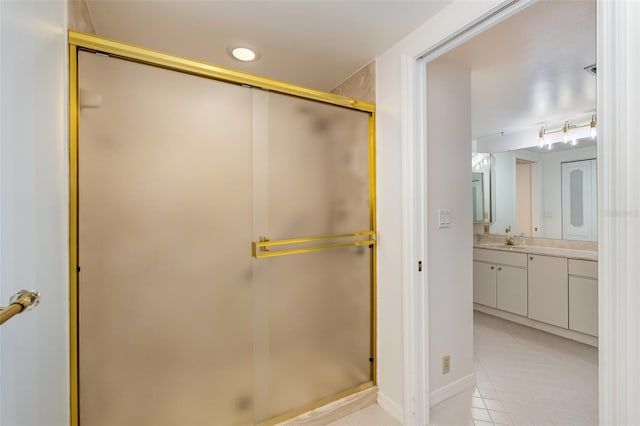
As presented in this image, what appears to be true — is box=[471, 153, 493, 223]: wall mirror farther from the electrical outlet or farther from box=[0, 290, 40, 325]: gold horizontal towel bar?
box=[0, 290, 40, 325]: gold horizontal towel bar

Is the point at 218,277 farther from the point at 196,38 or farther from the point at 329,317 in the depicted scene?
the point at 196,38

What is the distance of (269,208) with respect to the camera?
1.56 m

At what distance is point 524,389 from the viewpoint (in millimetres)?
2049

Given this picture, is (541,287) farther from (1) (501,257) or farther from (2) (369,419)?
(2) (369,419)

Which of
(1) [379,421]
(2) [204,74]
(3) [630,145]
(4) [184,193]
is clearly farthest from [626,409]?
(2) [204,74]

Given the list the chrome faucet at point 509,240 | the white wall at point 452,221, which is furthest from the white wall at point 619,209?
the chrome faucet at point 509,240

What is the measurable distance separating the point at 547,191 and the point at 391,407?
9.78 feet

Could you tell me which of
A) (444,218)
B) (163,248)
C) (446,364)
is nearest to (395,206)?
(444,218)

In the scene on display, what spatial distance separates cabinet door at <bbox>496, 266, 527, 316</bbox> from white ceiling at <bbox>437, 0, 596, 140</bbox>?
168cm

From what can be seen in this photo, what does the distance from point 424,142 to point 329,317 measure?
1.16 meters

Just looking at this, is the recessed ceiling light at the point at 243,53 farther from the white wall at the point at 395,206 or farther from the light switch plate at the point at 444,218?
the light switch plate at the point at 444,218

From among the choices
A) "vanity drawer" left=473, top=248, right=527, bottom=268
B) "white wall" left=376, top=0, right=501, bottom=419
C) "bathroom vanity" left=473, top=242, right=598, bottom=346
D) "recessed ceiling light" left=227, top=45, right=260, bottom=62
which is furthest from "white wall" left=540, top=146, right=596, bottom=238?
"recessed ceiling light" left=227, top=45, right=260, bottom=62

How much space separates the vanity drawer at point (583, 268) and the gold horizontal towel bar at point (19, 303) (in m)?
3.64

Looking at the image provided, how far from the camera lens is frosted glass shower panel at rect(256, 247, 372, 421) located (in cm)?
158
